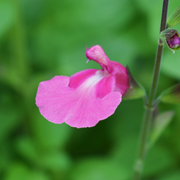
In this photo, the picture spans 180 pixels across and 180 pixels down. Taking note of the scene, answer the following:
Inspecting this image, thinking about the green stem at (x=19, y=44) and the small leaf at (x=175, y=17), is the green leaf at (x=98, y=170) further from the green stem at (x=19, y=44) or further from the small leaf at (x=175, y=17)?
the small leaf at (x=175, y=17)

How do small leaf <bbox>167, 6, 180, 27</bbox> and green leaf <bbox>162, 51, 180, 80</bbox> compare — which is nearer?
small leaf <bbox>167, 6, 180, 27</bbox>

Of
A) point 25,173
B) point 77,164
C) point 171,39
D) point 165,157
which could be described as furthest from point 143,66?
point 171,39

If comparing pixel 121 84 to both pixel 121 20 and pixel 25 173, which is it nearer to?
pixel 25 173

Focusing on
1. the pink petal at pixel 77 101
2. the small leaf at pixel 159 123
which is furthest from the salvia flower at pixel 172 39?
the small leaf at pixel 159 123

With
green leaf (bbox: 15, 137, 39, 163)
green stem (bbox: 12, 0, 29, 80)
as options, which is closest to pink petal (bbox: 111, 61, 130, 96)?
green leaf (bbox: 15, 137, 39, 163)

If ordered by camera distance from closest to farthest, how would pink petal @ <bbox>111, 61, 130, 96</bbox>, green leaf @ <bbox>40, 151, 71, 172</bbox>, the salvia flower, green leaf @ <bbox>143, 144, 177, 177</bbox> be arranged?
the salvia flower, pink petal @ <bbox>111, 61, 130, 96</bbox>, green leaf @ <bbox>40, 151, 71, 172</bbox>, green leaf @ <bbox>143, 144, 177, 177</bbox>

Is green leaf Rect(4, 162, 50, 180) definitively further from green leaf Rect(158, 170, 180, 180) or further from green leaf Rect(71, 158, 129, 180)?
green leaf Rect(158, 170, 180, 180)
